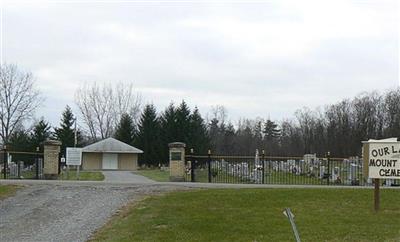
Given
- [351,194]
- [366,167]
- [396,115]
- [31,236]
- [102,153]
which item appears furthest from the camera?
[396,115]

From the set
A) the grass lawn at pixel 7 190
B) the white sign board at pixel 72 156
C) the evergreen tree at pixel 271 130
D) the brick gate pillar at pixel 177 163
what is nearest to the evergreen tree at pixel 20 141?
the white sign board at pixel 72 156

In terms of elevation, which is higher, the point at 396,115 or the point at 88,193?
the point at 396,115

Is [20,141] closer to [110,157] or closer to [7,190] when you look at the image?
[110,157]

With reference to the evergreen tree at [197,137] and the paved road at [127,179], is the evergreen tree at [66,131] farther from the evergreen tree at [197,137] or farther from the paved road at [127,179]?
the paved road at [127,179]

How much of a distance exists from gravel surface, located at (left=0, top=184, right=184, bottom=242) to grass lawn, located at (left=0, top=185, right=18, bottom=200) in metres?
0.27

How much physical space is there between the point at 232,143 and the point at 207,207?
226ft

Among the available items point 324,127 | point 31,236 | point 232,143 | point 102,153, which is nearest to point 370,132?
point 324,127

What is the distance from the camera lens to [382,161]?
1295cm

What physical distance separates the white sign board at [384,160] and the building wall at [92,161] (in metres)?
40.3

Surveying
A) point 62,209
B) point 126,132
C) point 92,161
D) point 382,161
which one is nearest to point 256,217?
point 382,161

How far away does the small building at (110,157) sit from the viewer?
50.4 metres

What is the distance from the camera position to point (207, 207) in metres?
13.5

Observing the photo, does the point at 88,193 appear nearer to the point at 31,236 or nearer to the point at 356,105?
the point at 31,236

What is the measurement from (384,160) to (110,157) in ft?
132
